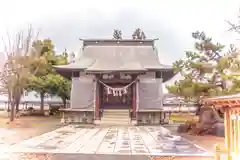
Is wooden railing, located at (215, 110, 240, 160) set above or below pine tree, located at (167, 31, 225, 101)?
below

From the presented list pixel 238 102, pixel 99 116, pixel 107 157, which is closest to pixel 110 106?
pixel 99 116

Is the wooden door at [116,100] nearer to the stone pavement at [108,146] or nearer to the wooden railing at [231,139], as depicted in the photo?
the stone pavement at [108,146]

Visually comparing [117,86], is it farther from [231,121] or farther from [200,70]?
[231,121]

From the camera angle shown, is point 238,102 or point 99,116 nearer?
point 238,102

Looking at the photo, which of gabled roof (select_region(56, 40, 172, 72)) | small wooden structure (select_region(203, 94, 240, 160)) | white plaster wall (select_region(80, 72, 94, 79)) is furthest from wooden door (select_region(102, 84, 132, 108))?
small wooden structure (select_region(203, 94, 240, 160))

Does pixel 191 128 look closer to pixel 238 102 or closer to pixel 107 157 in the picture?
pixel 107 157

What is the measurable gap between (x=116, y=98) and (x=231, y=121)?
7.37 meters

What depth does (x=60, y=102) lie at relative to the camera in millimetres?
12062

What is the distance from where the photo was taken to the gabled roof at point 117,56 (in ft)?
31.3

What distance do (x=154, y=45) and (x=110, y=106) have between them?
2981 millimetres

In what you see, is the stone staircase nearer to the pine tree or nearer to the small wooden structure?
the pine tree

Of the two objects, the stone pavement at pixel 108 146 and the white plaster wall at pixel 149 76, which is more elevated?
the white plaster wall at pixel 149 76

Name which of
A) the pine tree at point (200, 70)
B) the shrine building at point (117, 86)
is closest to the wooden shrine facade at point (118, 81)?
the shrine building at point (117, 86)

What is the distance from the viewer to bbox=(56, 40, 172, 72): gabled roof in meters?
9.55
